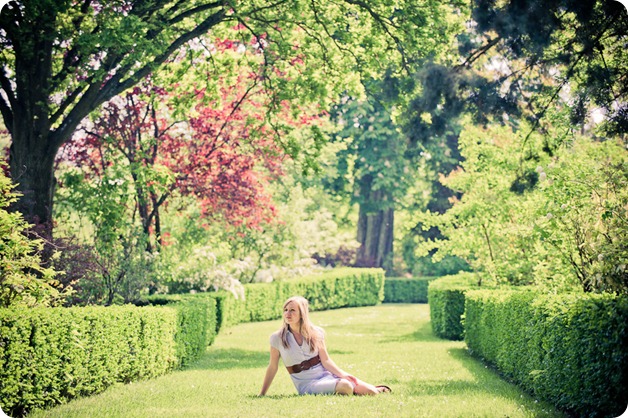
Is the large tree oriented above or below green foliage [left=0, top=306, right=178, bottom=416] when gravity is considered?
above

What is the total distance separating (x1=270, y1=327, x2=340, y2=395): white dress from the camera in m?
9.51

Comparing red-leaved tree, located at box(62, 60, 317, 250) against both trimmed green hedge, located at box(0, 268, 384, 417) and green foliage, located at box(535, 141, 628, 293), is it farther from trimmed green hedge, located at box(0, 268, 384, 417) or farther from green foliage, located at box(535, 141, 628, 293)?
green foliage, located at box(535, 141, 628, 293)

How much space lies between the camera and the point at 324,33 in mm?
16391

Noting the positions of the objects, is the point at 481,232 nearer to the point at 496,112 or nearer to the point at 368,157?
the point at 496,112

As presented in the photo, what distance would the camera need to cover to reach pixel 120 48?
13.0 meters

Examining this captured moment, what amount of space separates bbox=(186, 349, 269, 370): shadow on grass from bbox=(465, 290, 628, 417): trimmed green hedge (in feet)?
16.8

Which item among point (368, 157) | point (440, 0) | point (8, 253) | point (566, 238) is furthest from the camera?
point (368, 157)

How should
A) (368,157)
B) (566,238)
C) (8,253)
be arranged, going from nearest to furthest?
(8,253)
(566,238)
(368,157)

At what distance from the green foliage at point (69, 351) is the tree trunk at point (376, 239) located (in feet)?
94.9

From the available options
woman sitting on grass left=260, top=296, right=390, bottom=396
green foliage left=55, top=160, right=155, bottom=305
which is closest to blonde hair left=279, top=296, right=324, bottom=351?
woman sitting on grass left=260, top=296, right=390, bottom=396

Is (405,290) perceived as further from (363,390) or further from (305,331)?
(305,331)

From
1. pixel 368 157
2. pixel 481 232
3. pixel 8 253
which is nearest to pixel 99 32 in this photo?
pixel 8 253

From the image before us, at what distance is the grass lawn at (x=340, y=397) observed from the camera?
832cm

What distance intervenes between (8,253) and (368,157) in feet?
95.4
